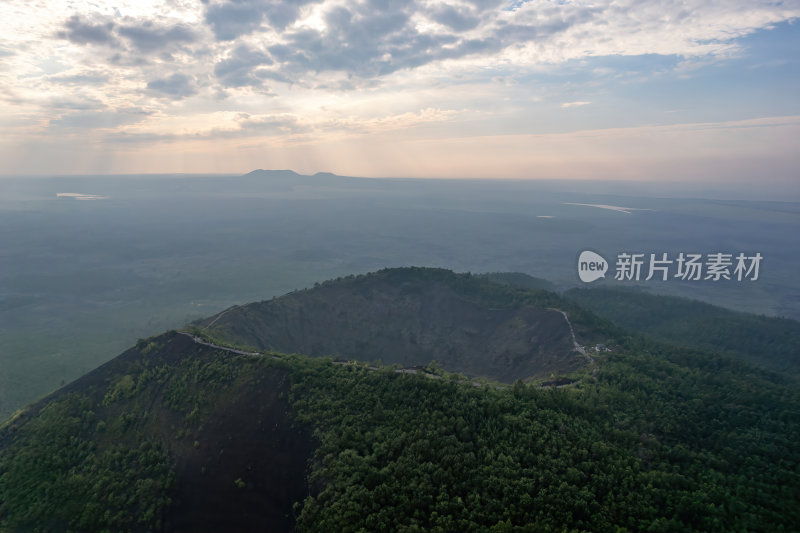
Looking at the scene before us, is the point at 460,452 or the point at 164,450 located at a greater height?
→ the point at 460,452

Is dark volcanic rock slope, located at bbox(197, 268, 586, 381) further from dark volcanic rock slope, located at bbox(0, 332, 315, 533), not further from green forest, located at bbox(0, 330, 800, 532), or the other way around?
green forest, located at bbox(0, 330, 800, 532)

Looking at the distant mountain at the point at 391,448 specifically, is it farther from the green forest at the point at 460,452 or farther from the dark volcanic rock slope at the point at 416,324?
the dark volcanic rock slope at the point at 416,324

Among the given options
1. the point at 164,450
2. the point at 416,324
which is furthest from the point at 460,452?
the point at 416,324

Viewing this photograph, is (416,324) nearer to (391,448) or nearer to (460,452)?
(391,448)

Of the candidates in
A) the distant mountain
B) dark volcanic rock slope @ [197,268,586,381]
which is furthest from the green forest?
dark volcanic rock slope @ [197,268,586,381]

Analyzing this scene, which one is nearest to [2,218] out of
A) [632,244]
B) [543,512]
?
[543,512]

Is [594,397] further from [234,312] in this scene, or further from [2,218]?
[2,218]

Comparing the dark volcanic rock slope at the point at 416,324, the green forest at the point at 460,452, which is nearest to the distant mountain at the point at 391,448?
the green forest at the point at 460,452
